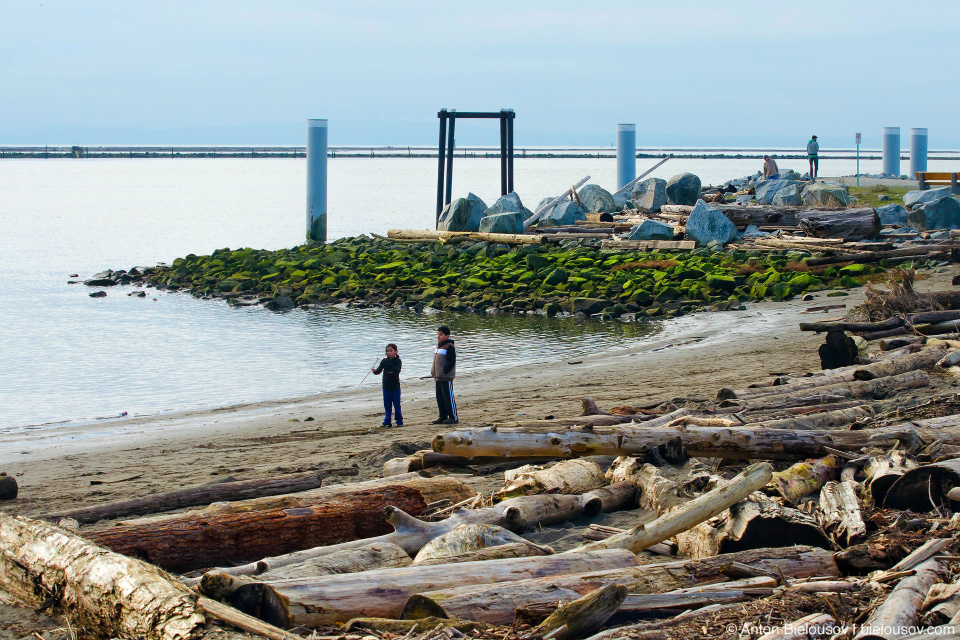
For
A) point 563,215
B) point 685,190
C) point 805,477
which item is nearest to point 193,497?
point 805,477

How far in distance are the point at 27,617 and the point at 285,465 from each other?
3.87 meters

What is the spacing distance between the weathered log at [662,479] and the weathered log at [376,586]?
138 centimetres

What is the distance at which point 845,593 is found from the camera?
4520mm

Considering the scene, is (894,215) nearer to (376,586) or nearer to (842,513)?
(842,513)

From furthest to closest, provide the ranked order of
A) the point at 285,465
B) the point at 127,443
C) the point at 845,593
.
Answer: the point at 127,443
the point at 285,465
the point at 845,593

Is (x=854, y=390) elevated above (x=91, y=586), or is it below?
above

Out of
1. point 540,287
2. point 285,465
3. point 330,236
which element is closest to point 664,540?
point 285,465

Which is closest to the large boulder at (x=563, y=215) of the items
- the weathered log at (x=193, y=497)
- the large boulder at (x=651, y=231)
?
the large boulder at (x=651, y=231)

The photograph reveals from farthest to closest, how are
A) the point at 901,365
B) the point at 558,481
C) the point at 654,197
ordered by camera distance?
the point at 654,197 → the point at 901,365 → the point at 558,481

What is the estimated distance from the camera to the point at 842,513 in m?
5.81

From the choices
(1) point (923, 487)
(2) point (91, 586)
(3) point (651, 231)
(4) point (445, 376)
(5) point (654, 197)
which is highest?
(5) point (654, 197)

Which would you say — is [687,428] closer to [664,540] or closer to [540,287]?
[664,540]

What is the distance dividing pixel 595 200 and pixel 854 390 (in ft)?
87.6

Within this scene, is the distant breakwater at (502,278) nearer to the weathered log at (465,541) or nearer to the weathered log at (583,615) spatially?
the weathered log at (465,541)
